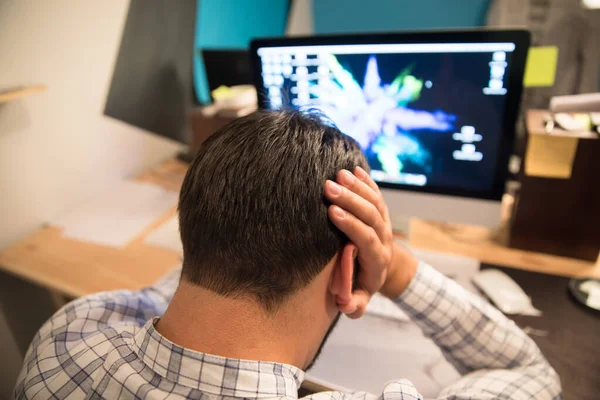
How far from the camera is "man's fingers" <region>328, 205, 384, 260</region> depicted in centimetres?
52

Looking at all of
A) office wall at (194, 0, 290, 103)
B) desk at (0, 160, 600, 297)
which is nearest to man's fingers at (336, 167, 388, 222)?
desk at (0, 160, 600, 297)

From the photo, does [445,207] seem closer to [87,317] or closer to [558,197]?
[558,197]

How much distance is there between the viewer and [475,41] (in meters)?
0.84

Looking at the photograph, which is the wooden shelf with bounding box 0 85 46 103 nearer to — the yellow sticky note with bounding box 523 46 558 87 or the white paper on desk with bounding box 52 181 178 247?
the white paper on desk with bounding box 52 181 178 247

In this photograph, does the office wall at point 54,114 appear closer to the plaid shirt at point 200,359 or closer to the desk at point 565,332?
the plaid shirt at point 200,359

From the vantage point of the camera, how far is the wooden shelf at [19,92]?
105 centimetres

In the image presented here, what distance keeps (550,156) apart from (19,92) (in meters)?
1.28

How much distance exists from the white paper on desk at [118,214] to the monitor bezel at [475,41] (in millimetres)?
547

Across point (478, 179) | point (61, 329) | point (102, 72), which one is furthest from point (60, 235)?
point (478, 179)

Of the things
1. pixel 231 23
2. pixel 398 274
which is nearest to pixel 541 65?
pixel 398 274

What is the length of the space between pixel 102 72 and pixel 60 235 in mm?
537

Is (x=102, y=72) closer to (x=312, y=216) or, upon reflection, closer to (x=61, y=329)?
(x=61, y=329)

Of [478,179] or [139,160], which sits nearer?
[478,179]

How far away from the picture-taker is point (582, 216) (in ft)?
3.12
